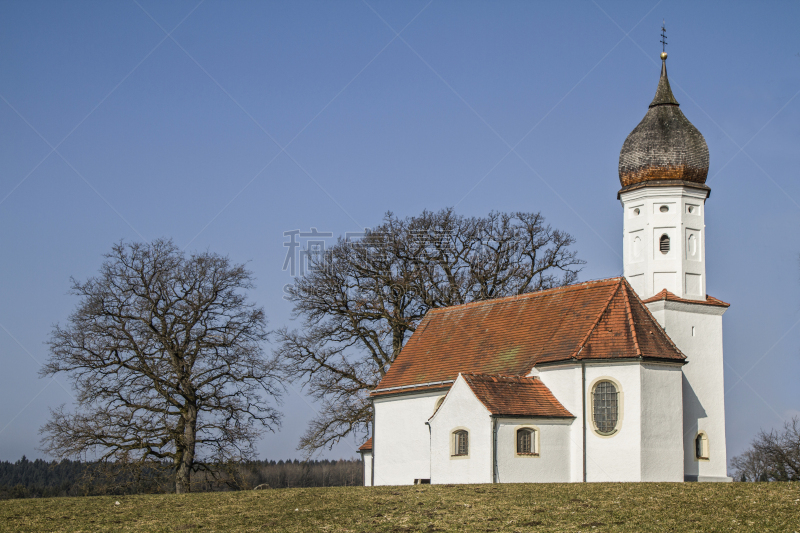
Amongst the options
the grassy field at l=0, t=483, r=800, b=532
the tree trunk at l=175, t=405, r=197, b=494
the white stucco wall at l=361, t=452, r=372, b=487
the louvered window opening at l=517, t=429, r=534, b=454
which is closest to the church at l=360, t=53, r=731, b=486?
the louvered window opening at l=517, t=429, r=534, b=454

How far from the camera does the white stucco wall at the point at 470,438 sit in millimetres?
27531

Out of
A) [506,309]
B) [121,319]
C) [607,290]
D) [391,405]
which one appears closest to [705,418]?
[607,290]

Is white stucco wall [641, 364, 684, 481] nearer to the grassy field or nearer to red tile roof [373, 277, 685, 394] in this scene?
red tile roof [373, 277, 685, 394]

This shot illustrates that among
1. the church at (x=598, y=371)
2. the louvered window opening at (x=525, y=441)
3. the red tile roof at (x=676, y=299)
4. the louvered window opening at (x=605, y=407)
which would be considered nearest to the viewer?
the church at (x=598, y=371)

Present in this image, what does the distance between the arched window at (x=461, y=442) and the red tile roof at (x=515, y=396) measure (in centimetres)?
146

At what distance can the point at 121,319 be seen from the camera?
3522cm

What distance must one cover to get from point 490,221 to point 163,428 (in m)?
20.0

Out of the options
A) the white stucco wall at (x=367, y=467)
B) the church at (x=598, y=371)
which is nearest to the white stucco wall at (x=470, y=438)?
the church at (x=598, y=371)

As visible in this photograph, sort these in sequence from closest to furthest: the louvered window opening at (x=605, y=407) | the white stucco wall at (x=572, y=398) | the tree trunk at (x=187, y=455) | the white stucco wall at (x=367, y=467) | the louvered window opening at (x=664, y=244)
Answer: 1. the louvered window opening at (x=605, y=407)
2. the white stucco wall at (x=572, y=398)
3. the louvered window opening at (x=664, y=244)
4. the tree trunk at (x=187, y=455)
5. the white stucco wall at (x=367, y=467)

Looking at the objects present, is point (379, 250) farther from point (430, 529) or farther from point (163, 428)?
point (430, 529)

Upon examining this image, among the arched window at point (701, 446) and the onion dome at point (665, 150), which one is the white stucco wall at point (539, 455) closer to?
the arched window at point (701, 446)

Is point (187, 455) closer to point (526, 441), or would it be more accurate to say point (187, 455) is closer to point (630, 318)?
point (526, 441)

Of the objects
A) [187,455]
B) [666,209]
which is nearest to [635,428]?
[666,209]

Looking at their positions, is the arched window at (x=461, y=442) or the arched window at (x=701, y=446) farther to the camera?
the arched window at (x=701, y=446)
